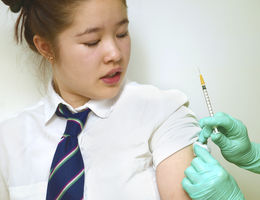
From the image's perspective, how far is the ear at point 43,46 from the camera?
4.22 feet

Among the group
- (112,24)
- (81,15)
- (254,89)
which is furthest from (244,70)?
(81,15)

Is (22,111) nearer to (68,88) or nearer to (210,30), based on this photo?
(68,88)

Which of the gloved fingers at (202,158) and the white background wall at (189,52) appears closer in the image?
the gloved fingers at (202,158)

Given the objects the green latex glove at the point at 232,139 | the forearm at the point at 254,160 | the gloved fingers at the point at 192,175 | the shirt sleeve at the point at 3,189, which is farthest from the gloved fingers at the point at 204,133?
the shirt sleeve at the point at 3,189

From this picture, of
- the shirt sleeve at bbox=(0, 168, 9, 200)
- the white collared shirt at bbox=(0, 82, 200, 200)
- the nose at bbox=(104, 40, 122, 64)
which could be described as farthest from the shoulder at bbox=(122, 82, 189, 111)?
the shirt sleeve at bbox=(0, 168, 9, 200)

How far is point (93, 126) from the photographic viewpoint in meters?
1.33

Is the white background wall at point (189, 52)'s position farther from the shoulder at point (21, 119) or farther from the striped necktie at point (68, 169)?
the striped necktie at point (68, 169)

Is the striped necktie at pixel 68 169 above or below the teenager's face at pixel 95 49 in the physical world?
below

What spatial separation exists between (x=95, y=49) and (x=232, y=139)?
2.08ft

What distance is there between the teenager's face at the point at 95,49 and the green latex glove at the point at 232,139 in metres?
0.39

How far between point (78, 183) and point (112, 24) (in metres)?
0.60

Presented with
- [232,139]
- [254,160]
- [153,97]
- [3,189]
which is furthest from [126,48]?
[3,189]

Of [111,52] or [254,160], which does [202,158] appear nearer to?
[254,160]

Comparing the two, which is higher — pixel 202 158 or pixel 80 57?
pixel 80 57
